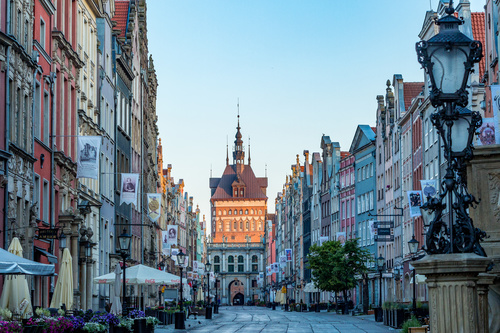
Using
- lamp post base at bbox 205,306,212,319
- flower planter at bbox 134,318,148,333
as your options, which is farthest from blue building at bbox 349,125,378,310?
flower planter at bbox 134,318,148,333

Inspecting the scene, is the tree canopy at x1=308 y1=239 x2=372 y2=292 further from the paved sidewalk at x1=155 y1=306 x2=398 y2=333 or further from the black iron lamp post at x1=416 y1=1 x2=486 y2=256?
the black iron lamp post at x1=416 y1=1 x2=486 y2=256

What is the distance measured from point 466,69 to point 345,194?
9742 cm

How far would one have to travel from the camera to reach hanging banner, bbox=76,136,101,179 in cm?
3544

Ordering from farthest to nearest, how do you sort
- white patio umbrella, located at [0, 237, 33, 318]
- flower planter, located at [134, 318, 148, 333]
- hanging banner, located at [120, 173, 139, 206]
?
hanging banner, located at [120, 173, 139, 206]
flower planter, located at [134, 318, 148, 333]
white patio umbrella, located at [0, 237, 33, 318]

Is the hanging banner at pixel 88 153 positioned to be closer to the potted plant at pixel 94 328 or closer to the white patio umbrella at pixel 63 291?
the white patio umbrella at pixel 63 291

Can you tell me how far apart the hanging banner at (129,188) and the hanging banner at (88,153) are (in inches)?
396

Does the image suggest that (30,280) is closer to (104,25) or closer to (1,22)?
(1,22)

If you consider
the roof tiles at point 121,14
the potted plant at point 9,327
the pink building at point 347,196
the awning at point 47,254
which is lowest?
the potted plant at point 9,327

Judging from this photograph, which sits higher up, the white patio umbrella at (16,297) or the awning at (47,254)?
the awning at (47,254)

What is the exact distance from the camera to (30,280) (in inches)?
1264

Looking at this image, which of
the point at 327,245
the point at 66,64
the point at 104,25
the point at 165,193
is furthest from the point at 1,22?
the point at 165,193

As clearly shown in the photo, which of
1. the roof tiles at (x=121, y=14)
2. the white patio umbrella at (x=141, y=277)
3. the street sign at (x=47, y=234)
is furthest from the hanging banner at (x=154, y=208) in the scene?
the street sign at (x=47, y=234)

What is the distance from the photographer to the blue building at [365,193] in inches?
3745

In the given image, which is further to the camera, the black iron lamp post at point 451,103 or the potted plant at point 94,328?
the potted plant at point 94,328
